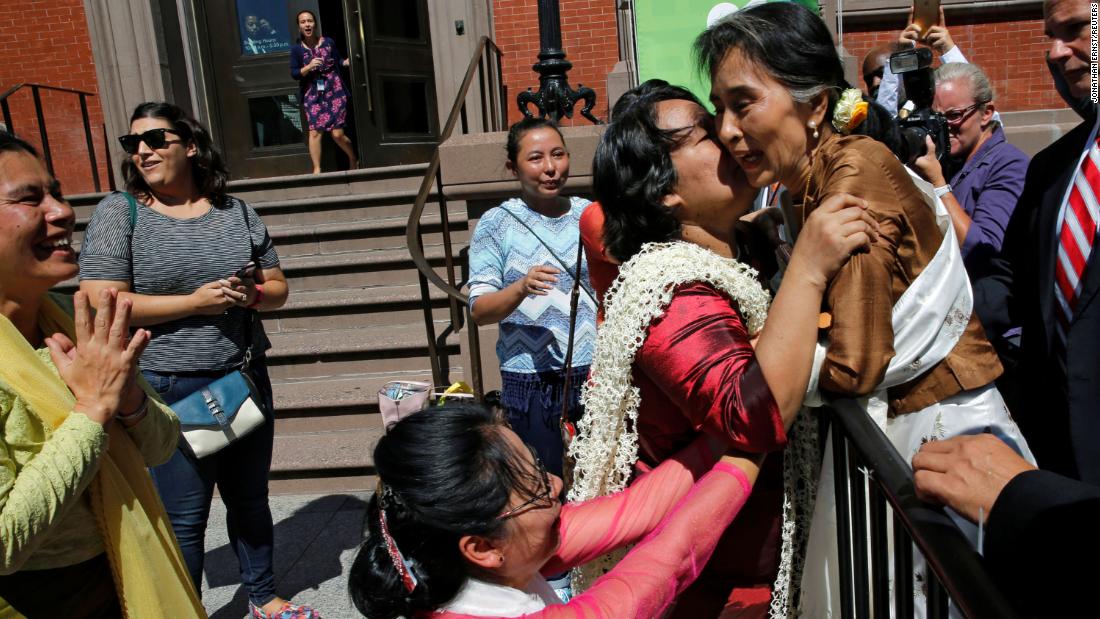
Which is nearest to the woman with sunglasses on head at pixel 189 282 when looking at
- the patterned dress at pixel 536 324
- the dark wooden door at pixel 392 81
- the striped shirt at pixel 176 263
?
the striped shirt at pixel 176 263

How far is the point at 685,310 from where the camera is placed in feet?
4.78

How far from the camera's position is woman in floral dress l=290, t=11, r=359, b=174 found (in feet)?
27.3

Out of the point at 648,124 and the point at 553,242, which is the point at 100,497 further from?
the point at 553,242

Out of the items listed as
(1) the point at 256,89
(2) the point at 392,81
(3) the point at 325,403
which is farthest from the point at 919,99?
(1) the point at 256,89

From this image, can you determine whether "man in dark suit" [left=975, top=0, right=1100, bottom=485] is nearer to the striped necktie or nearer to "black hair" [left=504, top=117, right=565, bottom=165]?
the striped necktie

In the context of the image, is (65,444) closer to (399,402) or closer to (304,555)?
(399,402)

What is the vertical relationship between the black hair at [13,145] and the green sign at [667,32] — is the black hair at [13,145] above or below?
below

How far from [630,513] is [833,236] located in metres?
0.72

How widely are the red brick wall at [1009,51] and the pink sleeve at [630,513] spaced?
7968 millimetres

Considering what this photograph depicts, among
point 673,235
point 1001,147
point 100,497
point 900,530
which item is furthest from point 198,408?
point 1001,147

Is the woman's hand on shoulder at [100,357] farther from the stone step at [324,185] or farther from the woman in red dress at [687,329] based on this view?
the stone step at [324,185]

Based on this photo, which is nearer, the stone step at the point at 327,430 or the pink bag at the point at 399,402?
the pink bag at the point at 399,402

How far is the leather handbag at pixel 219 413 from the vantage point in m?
2.96

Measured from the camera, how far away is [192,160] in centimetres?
317
